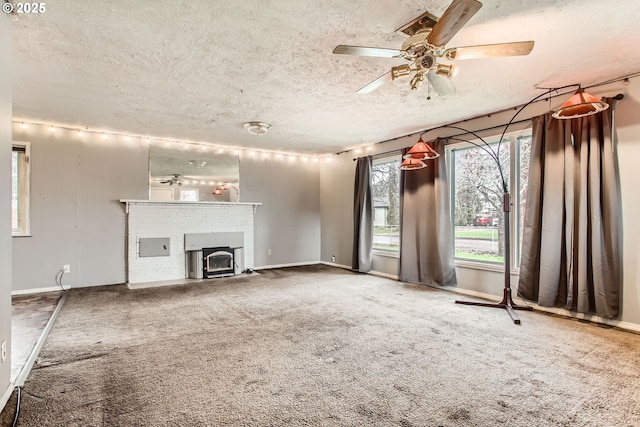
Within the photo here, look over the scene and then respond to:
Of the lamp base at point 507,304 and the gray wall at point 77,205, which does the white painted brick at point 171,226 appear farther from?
the lamp base at point 507,304

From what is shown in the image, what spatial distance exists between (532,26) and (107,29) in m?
3.15

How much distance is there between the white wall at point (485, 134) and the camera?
3223mm

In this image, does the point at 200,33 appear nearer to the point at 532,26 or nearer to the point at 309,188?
the point at 532,26

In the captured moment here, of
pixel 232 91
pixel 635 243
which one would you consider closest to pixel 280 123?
pixel 232 91

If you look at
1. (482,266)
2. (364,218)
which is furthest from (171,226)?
(482,266)

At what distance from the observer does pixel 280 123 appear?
16.0ft

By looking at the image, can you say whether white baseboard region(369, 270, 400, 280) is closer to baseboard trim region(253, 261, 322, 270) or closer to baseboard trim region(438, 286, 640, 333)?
baseboard trim region(438, 286, 640, 333)

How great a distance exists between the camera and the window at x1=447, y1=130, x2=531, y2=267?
167 inches

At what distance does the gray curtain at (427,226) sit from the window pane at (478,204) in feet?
0.66

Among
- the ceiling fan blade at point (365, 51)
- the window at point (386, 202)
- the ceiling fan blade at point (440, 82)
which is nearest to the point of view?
the ceiling fan blade at point (365, 51)

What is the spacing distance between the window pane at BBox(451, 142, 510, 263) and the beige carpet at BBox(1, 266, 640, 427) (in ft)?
3.45

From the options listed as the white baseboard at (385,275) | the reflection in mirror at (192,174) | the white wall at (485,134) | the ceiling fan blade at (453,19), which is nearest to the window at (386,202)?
the white wall at (485,134)

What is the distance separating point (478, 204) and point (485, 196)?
154 mm

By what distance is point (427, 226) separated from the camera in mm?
5145
